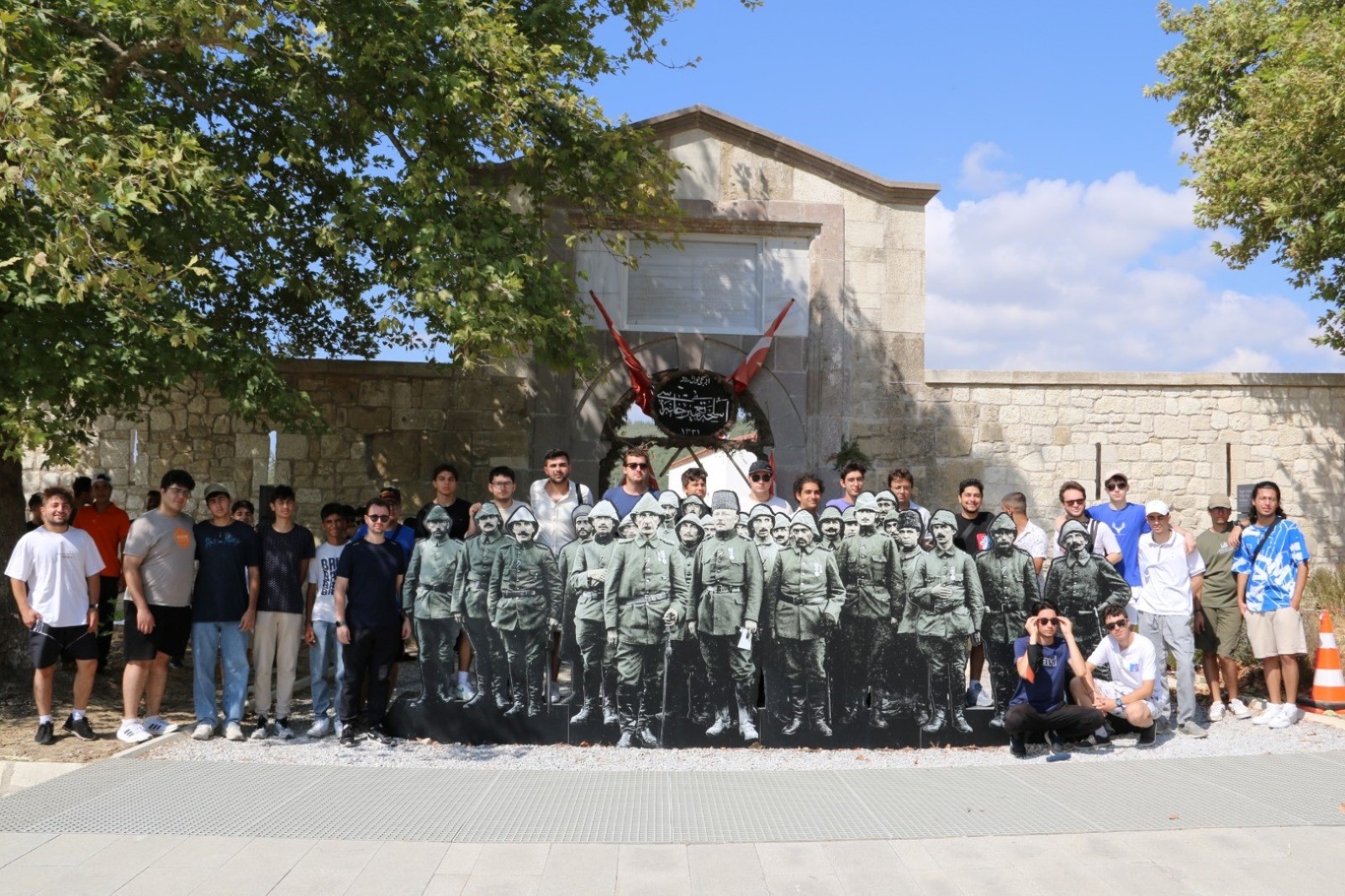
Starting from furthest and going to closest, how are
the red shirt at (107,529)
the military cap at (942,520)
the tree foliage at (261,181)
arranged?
1. the red shirt at (107,529)
2. the military cap at (942,520)
3. the tree foliage at (261,181)

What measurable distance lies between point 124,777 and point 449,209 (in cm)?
503

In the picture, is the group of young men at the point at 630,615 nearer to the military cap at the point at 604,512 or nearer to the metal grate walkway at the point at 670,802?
the military cap at the point at 604,512

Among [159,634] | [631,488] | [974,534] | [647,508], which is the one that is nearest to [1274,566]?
[974,534]

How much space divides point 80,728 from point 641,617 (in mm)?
3973

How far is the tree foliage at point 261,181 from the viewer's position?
270 inches

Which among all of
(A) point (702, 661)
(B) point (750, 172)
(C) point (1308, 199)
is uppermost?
(B) point (750, 172)

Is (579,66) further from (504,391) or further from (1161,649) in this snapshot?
(1161,649)

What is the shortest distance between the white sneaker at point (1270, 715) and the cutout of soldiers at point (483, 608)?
5.72 meters

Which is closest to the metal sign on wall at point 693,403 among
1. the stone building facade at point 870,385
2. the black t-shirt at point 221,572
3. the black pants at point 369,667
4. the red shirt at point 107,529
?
the stone building facade at point 870,385

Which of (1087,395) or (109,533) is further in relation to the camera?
(1087,395)

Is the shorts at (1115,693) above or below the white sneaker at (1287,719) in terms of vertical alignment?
above

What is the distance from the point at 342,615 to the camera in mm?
7523

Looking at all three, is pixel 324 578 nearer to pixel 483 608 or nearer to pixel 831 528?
pixel 483 608

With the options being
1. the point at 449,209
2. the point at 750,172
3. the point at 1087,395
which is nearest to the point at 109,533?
the point at 449,209
